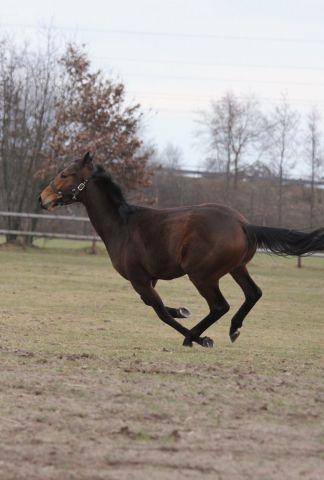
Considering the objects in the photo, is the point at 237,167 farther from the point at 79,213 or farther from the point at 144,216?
the point at 144,216

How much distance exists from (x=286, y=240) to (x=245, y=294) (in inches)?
35.6

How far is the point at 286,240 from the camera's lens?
37.5 feet

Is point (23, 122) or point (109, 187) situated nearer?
point (109, 187)

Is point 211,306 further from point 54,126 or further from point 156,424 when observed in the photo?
point 54,126

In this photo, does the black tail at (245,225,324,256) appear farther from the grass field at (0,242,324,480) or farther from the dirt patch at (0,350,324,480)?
the dirt patch at (0,350,324,480)

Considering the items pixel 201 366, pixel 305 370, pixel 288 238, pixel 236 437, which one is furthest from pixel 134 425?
pixel 288 238

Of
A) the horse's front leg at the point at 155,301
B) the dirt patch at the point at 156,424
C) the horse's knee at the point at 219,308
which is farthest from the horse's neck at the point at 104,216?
the dirt patch at the point at 156,424

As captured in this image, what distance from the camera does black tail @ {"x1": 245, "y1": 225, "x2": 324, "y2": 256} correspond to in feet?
37.2

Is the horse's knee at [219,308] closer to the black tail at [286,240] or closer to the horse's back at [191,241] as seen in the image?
the horse's back at [191,241]

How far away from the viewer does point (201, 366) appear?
29.6ft

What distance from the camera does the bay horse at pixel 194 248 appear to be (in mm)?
11078

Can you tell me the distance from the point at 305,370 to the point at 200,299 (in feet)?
38.3

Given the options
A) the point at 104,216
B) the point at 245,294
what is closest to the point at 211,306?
the point at 245,294

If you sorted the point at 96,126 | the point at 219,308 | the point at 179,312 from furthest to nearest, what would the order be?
the point at 96,126, the point at 179,312, the point at 219,308
